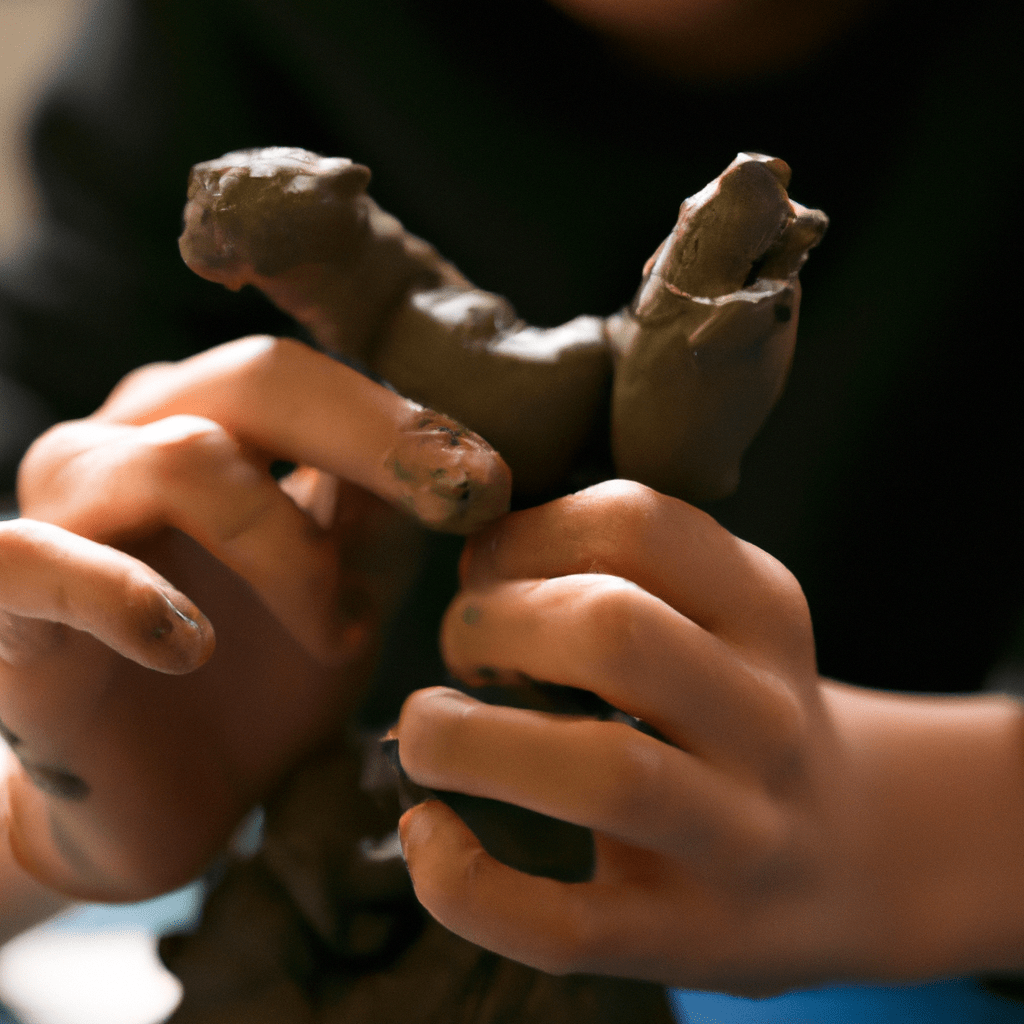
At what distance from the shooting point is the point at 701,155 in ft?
1.43

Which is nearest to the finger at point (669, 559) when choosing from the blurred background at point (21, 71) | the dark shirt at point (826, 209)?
the dark shirt at point (826, 209)

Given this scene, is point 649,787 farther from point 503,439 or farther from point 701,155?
point 701,155

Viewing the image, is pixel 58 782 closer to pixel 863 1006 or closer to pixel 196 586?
pixel 196 586

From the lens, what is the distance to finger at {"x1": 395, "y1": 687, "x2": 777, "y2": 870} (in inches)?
9.5

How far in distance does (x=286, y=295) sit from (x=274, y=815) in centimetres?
19

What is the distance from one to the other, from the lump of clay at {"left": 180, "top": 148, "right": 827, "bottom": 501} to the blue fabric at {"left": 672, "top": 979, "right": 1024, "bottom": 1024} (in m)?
0.18

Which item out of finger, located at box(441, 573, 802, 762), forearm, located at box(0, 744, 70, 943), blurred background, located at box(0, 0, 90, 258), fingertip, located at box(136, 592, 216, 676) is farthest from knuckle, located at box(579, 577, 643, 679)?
blurred background, located at box(0, 0, 90, 258)

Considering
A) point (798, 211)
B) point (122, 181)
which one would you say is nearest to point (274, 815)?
point (798, 211)

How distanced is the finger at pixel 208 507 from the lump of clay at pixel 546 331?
0.16 ft

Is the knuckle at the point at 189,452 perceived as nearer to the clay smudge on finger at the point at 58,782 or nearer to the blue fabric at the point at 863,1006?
the clay smudge on finger at the point at 58,782

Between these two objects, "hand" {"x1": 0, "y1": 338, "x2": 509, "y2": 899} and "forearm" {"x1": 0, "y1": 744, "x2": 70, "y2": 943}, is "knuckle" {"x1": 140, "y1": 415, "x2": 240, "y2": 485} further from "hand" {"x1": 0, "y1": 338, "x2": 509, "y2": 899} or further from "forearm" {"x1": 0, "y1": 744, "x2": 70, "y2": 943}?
"forearm" {"x1": 0, "y1": 744, "x2": 70, "y2": 943}

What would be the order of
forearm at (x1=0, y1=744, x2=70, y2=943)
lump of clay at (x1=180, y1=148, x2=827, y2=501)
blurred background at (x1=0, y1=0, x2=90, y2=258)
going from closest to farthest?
1. lump of clay at (x1=180, y1=148, x2=827, y2=501)
2. forearm at (x1=0, y1=744, x2=70, y2=943)
3. blurred background at (x1=0, y1=0, x2=90, y2=258)

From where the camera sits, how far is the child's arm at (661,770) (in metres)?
0.25

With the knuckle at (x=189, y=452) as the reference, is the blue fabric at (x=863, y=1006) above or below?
below
